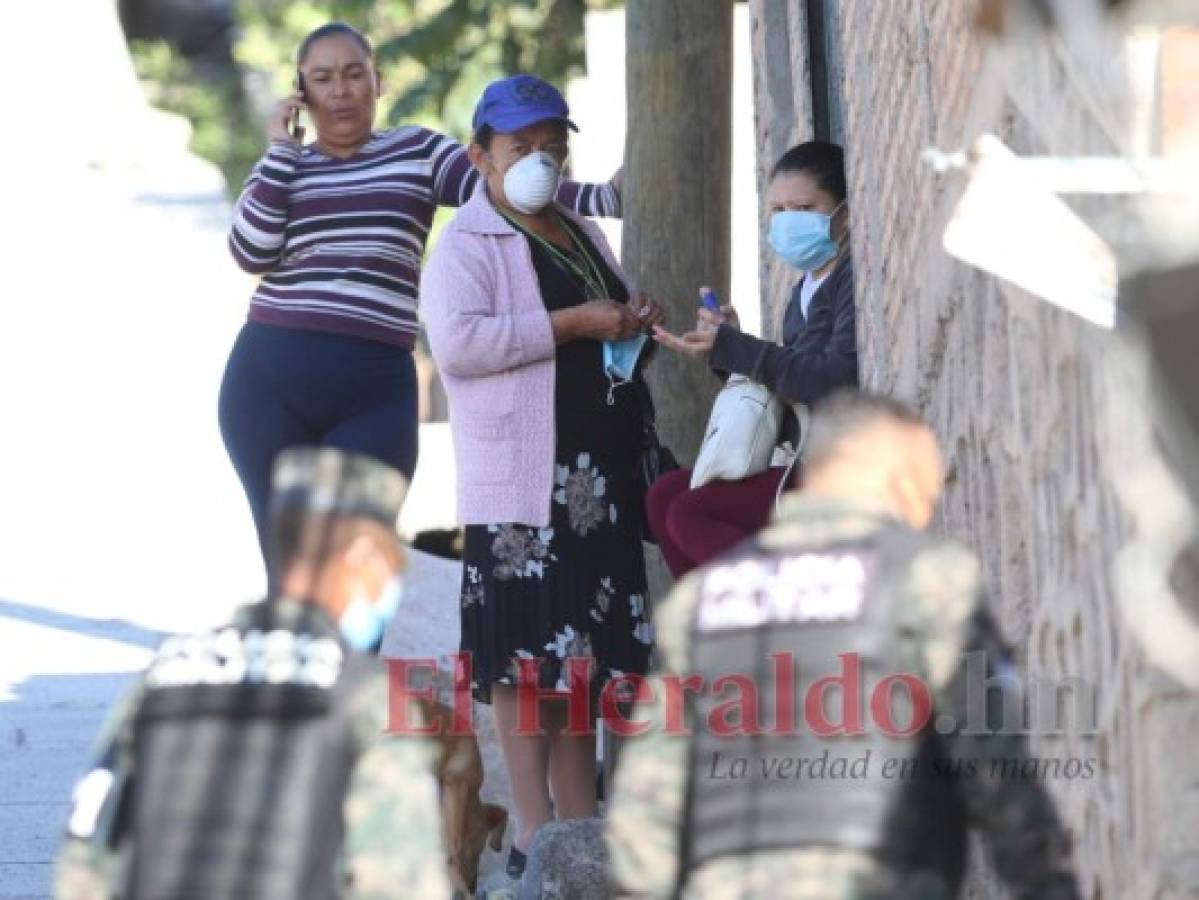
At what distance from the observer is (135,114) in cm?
1916

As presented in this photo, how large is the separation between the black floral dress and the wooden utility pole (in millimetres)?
1428

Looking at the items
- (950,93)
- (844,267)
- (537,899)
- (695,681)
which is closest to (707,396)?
(844,267)

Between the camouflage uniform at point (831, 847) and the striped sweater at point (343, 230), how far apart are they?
2.73 metres

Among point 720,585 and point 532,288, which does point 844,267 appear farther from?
point 720,585

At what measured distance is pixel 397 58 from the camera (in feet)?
70.5

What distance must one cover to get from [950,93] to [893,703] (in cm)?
176

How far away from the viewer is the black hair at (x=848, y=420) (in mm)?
3564

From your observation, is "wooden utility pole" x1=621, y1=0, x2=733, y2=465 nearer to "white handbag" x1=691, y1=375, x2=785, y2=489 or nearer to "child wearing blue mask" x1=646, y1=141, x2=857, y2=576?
"child wearing blue mask" x1=646, y1=141, x2=857, y2=576

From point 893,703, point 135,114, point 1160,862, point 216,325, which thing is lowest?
point 1160,862

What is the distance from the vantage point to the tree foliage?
2141cm

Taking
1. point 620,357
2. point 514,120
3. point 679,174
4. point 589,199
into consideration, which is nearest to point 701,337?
point 620,357

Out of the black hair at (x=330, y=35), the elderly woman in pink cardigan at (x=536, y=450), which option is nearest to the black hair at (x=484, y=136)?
the elderly woman in pink cardigan at (x=536, y=450)

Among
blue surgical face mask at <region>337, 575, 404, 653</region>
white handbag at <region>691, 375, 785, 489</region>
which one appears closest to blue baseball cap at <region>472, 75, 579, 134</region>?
white handbag at <region>691, 375, 785, 489</region>

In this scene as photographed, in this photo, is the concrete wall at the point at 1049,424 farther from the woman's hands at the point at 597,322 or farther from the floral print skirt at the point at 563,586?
the floral print skirt at the point at 563,586
